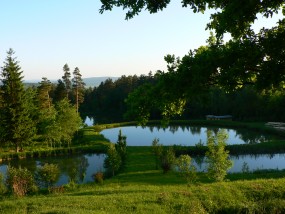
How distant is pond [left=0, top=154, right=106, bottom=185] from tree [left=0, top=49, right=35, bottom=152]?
16.8ft

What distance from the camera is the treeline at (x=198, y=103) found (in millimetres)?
9938

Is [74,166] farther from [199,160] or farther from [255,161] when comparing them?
[255,161]

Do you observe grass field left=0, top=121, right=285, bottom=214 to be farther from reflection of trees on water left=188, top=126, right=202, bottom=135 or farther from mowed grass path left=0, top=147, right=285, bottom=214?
reflection of trees on water left=188, top=126, right=202, bottom=135

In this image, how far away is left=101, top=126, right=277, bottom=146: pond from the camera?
5293 cm

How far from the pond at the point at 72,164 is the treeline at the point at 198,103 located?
12373 millimetres

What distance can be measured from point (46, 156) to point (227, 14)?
4011 cm

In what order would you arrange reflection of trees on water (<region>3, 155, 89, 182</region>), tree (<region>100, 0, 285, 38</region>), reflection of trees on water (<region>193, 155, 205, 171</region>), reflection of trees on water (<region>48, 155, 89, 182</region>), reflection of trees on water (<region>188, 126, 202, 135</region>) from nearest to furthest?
tree (<region>100, 0, 285, 38</region>), reflection of trees on water (<region>48, 155, 89, 182</region>), reflection of trees on water (<region>193, 155, 205, 171</region>), reflection of trees on water (<region>3, 155, 89, 182</region>), reflection of trees on water (<region>188, 126, 202, 135</region>)

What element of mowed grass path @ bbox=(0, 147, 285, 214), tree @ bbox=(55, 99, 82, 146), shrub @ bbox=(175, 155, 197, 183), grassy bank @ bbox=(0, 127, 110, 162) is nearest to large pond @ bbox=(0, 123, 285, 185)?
grassy bank @ bbox=(0, 127, 110, 162)

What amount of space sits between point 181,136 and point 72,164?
26.7m

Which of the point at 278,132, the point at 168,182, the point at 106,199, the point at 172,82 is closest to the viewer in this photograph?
the point at 172,82

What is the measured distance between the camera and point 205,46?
10.8 metres

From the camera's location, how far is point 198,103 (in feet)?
36.4

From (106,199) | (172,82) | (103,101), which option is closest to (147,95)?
(172,82)

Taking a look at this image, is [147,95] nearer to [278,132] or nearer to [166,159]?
[166,159]
